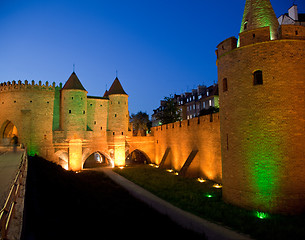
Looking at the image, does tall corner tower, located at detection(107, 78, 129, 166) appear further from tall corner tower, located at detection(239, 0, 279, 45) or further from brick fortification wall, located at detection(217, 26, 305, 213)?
tall corner tower, located at detection(239, 0, 279, 45)

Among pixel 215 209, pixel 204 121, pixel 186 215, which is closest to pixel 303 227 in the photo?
pixel 215 209

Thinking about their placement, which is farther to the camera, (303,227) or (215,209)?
(215,209)

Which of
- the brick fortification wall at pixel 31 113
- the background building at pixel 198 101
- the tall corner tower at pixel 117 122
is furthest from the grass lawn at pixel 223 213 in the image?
the background building at pixel 198 101

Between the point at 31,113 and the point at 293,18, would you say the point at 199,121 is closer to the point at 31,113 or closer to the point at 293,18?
the point at 31,113

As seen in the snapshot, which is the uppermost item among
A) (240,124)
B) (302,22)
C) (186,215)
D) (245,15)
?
(302,22)

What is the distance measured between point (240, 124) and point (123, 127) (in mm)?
21963

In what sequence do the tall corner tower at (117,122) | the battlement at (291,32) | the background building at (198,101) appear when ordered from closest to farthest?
the battlement at (291,32) < the tall corner tower at (117,122) < the background building at (198,101)

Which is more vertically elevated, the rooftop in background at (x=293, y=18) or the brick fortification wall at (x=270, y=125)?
the rooftop in background at (x=293, y=18)

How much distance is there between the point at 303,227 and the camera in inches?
353

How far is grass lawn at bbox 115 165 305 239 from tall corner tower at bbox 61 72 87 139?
1456cm

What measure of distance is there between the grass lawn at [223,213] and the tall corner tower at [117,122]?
13.9 meters

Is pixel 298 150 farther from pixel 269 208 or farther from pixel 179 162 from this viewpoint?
pixel 179 162

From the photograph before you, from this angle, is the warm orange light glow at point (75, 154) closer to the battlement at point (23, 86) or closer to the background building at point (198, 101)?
the battlement at point (23, 86)

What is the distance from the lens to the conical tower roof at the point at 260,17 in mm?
12047
